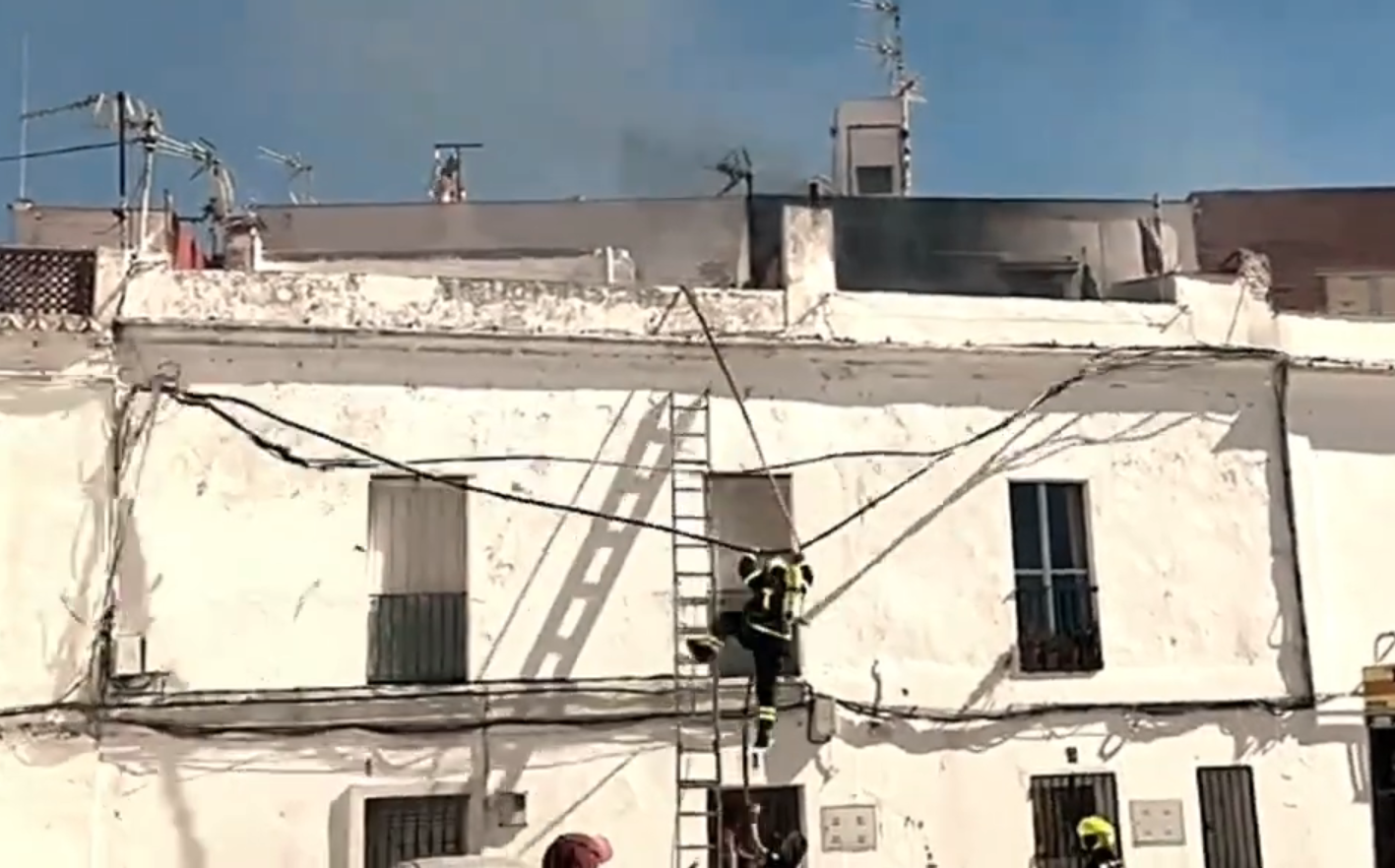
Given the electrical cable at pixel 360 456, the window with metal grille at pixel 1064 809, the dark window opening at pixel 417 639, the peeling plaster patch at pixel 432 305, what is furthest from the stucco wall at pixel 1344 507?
the dark window opening at pixel 417 639

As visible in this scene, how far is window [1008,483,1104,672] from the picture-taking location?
45.6ft

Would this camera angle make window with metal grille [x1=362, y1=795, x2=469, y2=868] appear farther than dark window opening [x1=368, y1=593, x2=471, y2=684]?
No

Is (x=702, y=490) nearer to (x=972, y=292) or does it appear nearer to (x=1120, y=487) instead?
(x=1120, y=487)

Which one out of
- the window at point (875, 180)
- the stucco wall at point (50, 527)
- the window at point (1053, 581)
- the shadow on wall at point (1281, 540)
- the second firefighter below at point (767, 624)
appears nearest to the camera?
the second firefighter below at point (767, 624)

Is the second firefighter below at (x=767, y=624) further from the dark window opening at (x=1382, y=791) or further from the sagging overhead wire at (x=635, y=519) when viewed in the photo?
the dark window opening at (x=1382, y=791)

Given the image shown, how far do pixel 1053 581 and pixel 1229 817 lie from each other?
100 inches

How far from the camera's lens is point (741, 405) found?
44.5 feet

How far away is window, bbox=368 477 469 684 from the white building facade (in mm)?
27

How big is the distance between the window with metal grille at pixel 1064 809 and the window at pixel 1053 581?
945 millimetres

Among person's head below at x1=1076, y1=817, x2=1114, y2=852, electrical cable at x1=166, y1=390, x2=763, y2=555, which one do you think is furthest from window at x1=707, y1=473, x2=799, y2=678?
person's head below at x1=1076, y1=817, x2=1114, y2=852

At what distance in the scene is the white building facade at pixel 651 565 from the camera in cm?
1220

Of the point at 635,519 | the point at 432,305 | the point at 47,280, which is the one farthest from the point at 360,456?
the point at 47,280

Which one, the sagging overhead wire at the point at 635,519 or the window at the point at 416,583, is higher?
the sagging overhead wire at the point at 635,519

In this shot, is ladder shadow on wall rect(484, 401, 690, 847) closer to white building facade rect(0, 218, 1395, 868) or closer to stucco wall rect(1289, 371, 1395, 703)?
white building facade rect(0, 218, 1395, 868)
